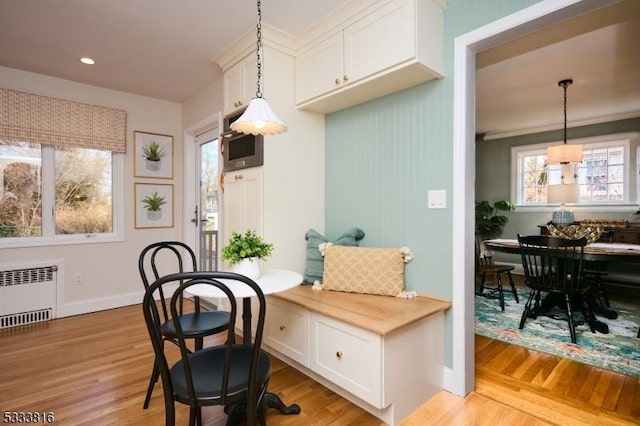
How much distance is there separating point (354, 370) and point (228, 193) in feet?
6.25

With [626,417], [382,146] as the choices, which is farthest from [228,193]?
[626,417]

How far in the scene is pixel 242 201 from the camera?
110 inches

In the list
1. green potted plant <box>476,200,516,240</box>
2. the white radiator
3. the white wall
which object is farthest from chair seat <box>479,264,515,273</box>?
the white radiator

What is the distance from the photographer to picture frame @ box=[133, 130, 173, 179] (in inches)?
155

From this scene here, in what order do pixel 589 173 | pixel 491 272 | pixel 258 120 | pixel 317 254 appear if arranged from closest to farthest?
pixel 258 120 < pixel 317 254 < pixel 491 272 < pixel 589 173

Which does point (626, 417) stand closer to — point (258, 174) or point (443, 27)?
point (443, 27)

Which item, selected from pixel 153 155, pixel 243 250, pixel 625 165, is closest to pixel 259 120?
pixel 243 250

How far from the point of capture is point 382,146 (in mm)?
2441

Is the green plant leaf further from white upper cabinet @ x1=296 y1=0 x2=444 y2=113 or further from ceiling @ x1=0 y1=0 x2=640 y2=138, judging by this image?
ceiling @ x1=0 y1=0 x2=640 y2=138

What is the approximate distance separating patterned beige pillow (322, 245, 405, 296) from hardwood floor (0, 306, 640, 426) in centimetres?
67

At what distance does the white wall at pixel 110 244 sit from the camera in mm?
3345

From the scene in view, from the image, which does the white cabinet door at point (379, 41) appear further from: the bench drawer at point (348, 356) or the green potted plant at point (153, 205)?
the green potted plant at point (153, 205)

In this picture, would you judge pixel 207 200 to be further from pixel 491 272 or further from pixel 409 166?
pixel 491 272

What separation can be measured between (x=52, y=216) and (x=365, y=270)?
11.2 feet
